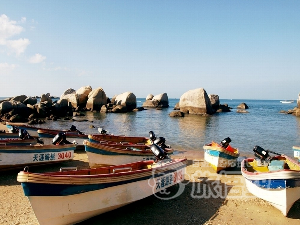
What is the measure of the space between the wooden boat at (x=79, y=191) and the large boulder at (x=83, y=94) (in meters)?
51.9

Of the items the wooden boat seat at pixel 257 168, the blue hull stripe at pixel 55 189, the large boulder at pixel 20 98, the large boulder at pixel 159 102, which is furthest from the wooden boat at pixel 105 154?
the large boulder at pixel 159 102

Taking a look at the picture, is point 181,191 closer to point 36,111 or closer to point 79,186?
point 79,186

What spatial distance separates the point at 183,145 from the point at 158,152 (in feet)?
39.9

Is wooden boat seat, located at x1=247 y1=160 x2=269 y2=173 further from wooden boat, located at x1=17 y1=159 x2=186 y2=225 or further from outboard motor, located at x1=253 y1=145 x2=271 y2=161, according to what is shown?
wooden boat, located at x1=17 y1=159 x2=186 y2=225

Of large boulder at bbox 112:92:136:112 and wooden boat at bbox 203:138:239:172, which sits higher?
large boulder at bbox 112:92:136:112

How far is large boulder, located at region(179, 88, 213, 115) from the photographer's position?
50.6 meters

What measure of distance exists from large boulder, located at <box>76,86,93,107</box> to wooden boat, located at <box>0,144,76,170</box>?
46.3 metres

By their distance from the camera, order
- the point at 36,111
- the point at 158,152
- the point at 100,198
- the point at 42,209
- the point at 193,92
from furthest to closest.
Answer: the point at 193,92 → the point at 36,111 → the point at 158,152 → the point at 100,198 → the point at 42,209

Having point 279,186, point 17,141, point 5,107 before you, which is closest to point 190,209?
point 279,186

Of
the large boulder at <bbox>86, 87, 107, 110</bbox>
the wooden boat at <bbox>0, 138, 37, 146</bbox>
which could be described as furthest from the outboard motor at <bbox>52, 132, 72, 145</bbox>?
the large boulder at <bbox>86, 87, 107, 110</bbox>

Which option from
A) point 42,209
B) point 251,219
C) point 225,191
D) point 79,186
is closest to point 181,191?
point 225,191

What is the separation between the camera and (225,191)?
10172mm

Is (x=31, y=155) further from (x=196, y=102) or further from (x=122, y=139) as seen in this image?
(x=196, y=102)

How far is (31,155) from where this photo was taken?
1171 centimetres
